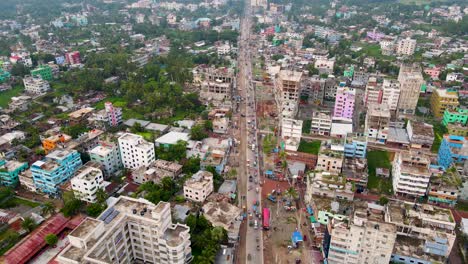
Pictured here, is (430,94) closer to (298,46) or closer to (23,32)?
(298,46)

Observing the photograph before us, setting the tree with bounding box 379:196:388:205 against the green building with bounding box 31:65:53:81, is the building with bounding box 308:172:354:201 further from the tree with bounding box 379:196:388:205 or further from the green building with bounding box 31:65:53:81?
the green building with bounding box 31:65:53:81

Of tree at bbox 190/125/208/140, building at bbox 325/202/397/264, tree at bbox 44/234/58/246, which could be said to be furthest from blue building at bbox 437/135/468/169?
tree at bbox 44/234/58/246

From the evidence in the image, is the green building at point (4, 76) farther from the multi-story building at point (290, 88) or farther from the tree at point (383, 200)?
the tree at point (383, 200)

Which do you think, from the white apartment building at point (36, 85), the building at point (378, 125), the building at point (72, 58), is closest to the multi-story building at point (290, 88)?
the building at point (378, 125)

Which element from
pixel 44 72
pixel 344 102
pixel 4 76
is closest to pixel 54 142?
pixel 44 72

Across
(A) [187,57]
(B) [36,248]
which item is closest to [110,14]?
(A) [187,57]

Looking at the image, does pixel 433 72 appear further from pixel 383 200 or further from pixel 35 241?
pixel 35 241
